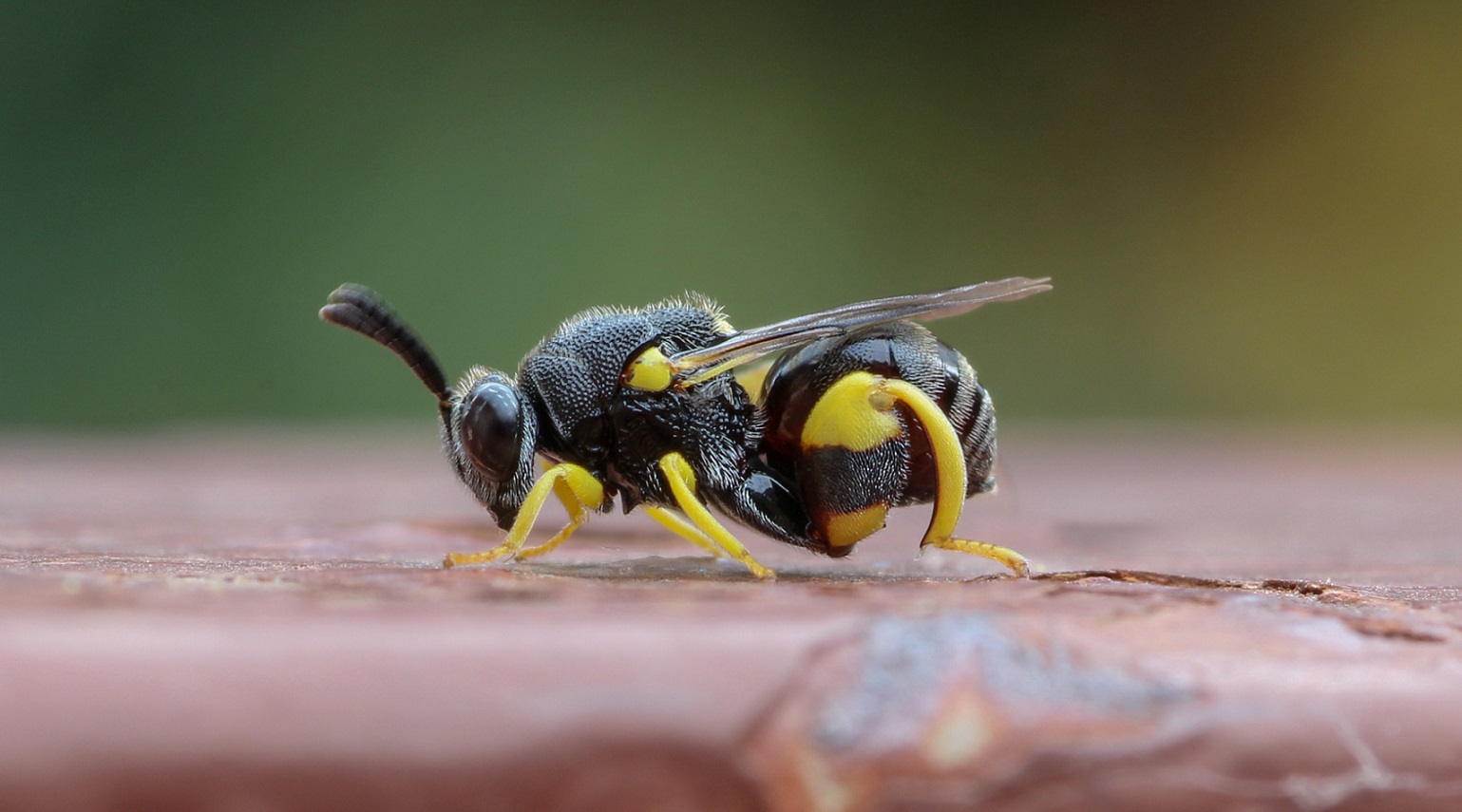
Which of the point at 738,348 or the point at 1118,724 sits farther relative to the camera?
the point at 738,348

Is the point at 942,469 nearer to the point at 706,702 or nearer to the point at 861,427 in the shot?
the point at 861,427

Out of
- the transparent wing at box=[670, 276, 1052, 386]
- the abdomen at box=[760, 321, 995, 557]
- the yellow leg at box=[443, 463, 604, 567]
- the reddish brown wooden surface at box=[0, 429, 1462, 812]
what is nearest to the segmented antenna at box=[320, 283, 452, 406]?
the yellow leg at box=[443, 463, 604, 567]

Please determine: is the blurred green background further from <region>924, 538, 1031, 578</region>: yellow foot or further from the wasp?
<region>924, 538, 1031, 578</region>: yellow foot

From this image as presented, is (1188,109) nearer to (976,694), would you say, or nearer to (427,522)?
(427,522)

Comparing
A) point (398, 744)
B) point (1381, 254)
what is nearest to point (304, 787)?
point (398, 744)

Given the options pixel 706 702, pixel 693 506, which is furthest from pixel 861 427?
pixel 706 702
